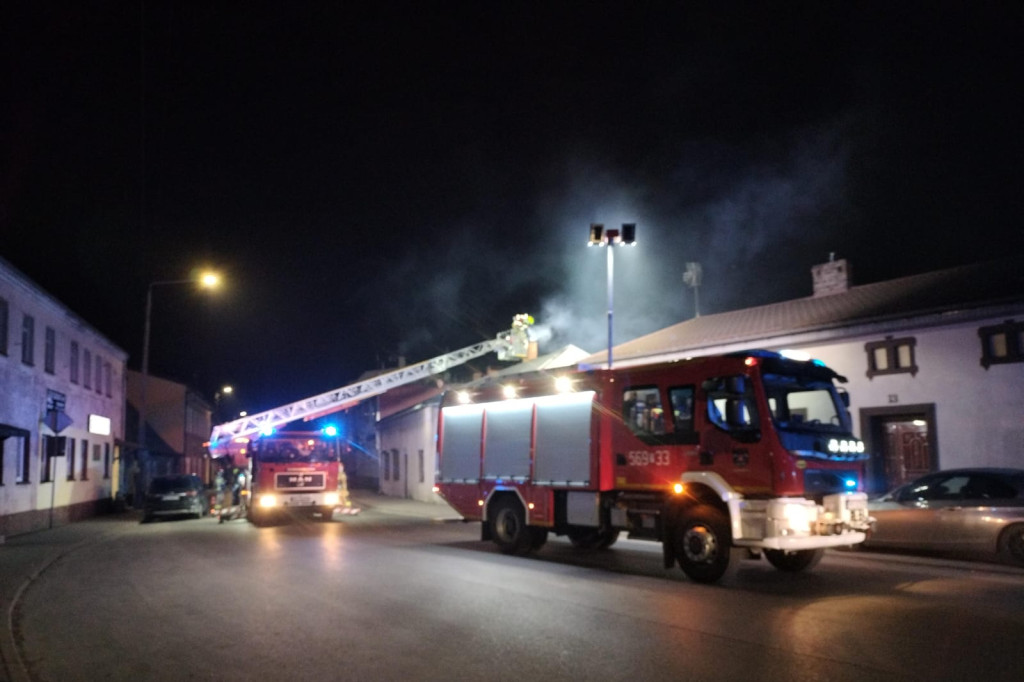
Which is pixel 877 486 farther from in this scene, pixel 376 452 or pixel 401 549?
pixel 376 452

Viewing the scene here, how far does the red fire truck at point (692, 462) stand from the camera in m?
10.3

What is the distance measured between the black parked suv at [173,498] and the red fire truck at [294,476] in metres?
4.09

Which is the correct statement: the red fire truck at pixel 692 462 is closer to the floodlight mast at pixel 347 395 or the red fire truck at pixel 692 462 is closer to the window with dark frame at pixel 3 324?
the floodlight mast at pixel 347 395

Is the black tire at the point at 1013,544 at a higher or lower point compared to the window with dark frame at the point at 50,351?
lower

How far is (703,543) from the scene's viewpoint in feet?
35.0

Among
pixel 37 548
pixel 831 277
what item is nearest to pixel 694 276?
pixel 831 277

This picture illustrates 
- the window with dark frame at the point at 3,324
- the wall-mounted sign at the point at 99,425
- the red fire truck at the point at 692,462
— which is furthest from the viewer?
the wall-mounted sign at the point at 99,425

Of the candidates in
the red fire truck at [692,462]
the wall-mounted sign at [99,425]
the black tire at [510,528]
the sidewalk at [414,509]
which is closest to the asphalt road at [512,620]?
the black tire at [510,528]

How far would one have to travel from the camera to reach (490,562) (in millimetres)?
12953

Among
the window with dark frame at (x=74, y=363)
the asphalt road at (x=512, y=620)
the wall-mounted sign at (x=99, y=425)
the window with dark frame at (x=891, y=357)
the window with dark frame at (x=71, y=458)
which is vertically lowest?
the asphalt road at (x=512, y=620)

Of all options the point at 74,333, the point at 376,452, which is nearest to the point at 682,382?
the point at 74,333

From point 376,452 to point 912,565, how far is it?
123 feet

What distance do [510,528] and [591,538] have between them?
139cm

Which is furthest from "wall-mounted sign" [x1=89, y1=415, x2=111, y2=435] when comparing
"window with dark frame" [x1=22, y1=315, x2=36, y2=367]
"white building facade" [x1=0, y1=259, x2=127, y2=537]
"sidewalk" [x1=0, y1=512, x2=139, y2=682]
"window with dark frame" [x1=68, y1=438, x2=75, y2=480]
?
"window with dark frame" [x1=22, y1=315, x2=36, y2=367]
